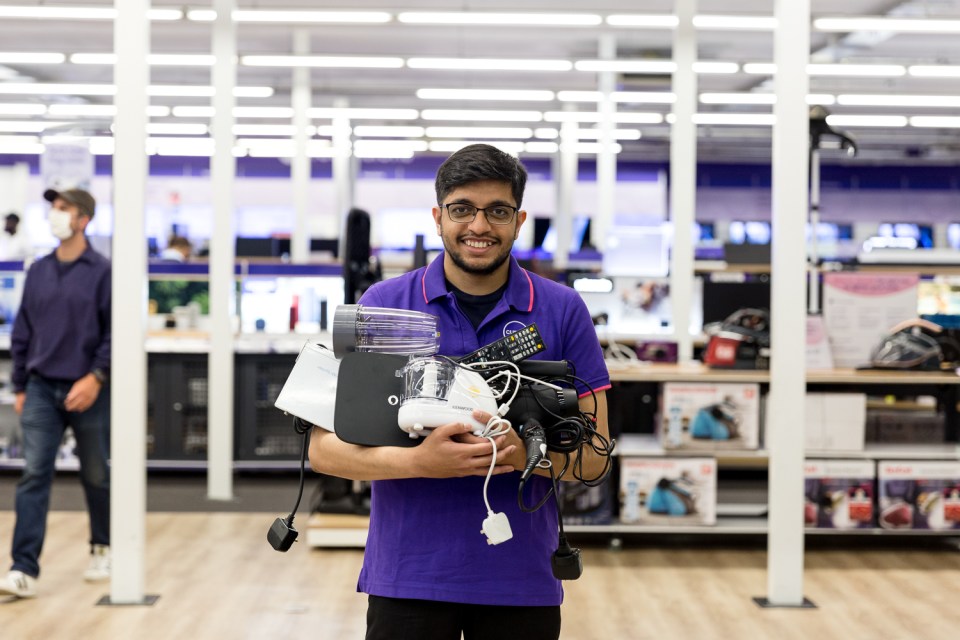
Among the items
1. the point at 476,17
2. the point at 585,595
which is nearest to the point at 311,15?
the point at 476,17

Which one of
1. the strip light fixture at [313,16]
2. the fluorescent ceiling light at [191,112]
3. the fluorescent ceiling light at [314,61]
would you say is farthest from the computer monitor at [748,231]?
the strip light fixture at [313,16]

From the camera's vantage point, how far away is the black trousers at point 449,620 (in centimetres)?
186

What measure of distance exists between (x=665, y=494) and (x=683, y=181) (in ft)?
8.10

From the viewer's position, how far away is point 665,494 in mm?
5562

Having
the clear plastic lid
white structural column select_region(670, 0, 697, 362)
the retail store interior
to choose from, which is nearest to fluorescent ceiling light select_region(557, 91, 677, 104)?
the retail store interior

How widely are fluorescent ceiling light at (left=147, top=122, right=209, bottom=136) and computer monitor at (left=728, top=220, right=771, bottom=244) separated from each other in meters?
10.4

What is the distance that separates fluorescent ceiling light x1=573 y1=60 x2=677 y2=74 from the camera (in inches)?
444

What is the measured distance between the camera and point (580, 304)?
2006mm

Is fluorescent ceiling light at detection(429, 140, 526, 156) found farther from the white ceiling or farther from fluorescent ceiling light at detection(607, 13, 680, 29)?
fluorescent ceiling light at detection(607, 13, 680, 29)

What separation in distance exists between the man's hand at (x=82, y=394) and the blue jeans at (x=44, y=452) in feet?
0.22

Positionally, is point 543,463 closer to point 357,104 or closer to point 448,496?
point 448,496

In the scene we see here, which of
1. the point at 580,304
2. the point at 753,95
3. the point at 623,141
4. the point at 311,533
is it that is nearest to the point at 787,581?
the point at 311,533

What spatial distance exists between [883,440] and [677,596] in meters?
1.85

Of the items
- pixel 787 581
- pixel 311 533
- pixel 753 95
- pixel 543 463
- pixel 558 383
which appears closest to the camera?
pixel 543 463
